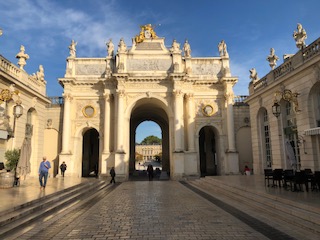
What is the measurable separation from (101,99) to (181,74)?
862 centimetres

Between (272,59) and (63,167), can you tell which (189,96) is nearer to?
(272,59)

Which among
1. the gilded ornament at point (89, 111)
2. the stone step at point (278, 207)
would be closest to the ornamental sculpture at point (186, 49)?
the gilded ornament at point (89, 111)

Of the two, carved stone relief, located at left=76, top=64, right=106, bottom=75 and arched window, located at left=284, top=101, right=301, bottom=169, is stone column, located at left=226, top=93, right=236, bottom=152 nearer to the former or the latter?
arched window, located at left=284, top=101, right=301, bottom=169

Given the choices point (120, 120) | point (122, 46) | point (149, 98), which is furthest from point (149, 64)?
point (120, 120)

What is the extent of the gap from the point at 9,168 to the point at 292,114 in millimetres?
16423

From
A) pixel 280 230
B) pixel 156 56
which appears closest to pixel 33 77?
pixel 156 56

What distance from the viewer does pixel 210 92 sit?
1054 inches

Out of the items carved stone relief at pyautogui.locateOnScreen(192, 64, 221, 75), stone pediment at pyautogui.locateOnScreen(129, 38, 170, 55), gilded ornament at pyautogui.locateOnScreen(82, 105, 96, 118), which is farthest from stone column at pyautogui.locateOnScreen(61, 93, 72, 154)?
carved stone relief at pyautogui.locateOnScreen(192, 64, 221, 75)

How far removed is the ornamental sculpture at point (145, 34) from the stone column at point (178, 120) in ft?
24.3

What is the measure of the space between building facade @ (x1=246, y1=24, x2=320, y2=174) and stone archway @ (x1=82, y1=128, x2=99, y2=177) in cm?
1949

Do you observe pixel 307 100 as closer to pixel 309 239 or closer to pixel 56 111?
pixel 309 239

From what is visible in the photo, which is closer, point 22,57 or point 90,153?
point 22,57

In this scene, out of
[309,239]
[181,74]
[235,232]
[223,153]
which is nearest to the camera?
[309,239]

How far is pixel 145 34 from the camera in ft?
90.6
